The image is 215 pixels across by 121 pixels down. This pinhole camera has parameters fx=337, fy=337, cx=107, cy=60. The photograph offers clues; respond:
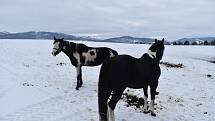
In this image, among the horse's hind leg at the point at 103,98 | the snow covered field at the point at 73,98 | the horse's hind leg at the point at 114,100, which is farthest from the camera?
the snow covered field at the point at 73,98

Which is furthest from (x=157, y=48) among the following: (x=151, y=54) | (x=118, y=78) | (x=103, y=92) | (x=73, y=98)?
(x=73, y=98)

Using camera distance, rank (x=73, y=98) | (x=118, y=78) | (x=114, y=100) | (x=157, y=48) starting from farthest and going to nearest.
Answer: (x=73, y=98)
(x=157, y=48)
(x=114, y=100)
(x=118, y=78)

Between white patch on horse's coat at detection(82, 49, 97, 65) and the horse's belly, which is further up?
white patch on horse's coat at detection(82, 49, 97, 65)

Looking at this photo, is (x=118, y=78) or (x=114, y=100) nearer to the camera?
(x=118, y=78)

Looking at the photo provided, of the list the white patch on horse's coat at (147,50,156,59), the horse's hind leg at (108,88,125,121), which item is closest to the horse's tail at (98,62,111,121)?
the horse's hind leg at (108,88,125,121)

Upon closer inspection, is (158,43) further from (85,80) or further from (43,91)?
(85,80)

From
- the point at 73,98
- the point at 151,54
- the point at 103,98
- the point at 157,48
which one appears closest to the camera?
the point at 103,98

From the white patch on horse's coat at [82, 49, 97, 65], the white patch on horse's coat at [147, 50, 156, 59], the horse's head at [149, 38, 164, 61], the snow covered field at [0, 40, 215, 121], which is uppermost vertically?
the horse's head at [149, 38, 164, 61]

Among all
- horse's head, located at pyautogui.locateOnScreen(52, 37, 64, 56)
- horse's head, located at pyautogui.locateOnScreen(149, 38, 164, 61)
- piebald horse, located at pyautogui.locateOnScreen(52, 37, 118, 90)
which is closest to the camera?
horse's head, located at pyautogui.locateOnScreen(149, 38, 164, 61)

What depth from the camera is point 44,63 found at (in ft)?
71.3

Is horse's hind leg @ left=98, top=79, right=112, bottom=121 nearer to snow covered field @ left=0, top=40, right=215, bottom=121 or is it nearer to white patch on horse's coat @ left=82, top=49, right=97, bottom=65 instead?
snow covered field @ left=0, top=40, right=215, bottom=121

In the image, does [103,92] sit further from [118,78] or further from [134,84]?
[134,84]

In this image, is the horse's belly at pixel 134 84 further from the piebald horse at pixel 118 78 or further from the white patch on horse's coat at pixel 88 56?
the white patch on horse's coat at pixel 88 56

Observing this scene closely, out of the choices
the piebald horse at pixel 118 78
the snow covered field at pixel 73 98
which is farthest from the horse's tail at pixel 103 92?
the snow covered field at pixel 73 98
